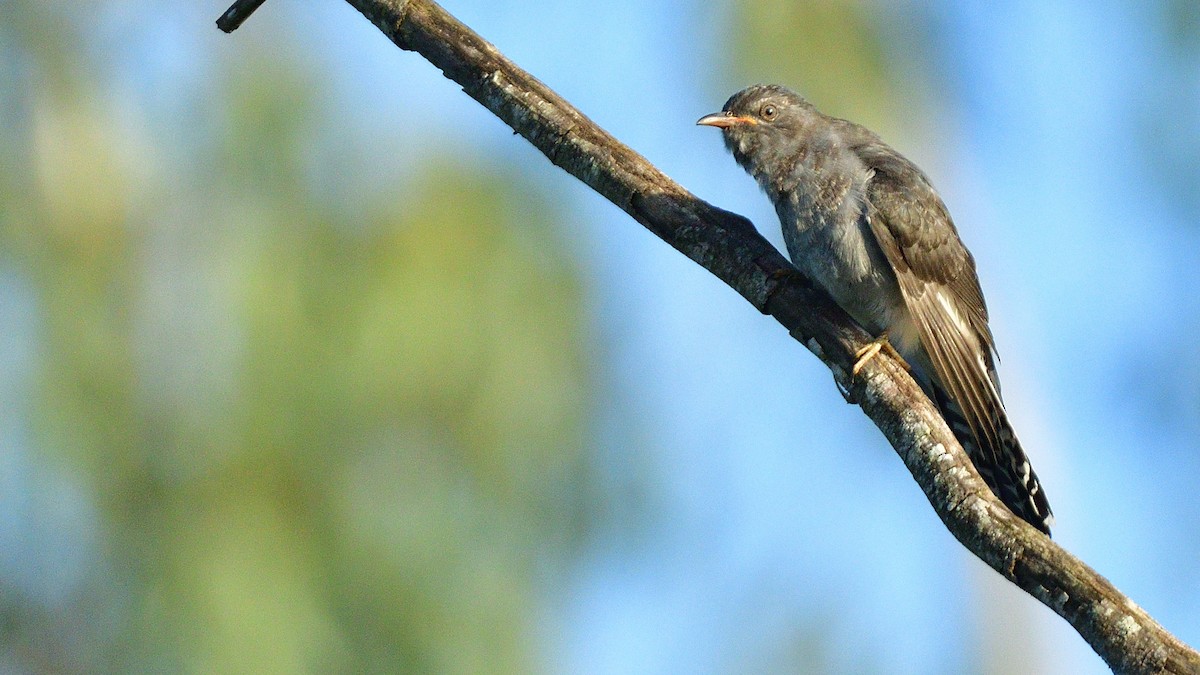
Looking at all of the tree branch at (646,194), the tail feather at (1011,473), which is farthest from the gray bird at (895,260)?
the tree branch at (646,194)

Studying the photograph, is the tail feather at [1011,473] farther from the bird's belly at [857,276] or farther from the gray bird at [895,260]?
the bird's belly at [857,276]

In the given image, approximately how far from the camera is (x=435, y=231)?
30.3 feet

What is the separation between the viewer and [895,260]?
18.9ft

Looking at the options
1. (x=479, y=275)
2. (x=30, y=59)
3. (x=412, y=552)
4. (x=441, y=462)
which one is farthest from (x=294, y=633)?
(x=30, y=59)

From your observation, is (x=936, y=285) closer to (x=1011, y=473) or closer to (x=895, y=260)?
(x=895, y=260)

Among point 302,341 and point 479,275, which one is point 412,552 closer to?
point 302,341

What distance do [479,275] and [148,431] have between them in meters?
2.68

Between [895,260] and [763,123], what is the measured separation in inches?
42.9

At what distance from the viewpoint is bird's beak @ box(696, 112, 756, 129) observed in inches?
248

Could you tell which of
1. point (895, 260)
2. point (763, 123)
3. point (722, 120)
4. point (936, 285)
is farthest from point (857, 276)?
point (722, 120)

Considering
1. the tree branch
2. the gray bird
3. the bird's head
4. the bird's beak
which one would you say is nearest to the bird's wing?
the gray bird

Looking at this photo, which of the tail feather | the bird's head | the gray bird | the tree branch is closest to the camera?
the tree branch

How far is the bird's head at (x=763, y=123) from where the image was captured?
6.19 m

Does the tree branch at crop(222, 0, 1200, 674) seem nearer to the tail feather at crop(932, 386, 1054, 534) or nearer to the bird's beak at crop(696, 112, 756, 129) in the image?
the tail feather at crop(932, 386, 1054, 534)
